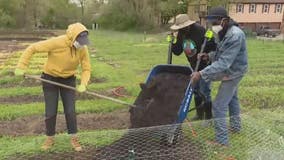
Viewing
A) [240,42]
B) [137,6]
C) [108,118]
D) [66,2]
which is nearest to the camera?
[240,42]

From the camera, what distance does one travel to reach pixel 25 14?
4472 centimetres

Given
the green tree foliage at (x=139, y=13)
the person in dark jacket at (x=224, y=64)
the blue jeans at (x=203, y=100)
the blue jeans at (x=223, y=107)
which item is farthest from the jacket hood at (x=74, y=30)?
the green tree foliage at (x=139, y=13)

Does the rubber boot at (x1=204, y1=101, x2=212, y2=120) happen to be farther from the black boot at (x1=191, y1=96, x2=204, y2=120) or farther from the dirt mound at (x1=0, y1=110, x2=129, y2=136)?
the dirt mound at (x1=0, y1=110, x2=129, y2=136)

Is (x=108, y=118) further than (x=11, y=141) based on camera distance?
Yes

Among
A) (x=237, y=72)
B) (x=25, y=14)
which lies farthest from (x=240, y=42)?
(x=25, y=14)

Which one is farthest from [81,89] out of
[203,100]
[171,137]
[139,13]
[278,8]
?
[278,8]

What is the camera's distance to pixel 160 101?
5023mm

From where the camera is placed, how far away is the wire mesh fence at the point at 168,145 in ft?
14.6

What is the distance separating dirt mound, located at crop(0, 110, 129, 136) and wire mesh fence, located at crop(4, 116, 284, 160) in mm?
698

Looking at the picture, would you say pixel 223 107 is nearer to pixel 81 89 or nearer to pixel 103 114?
pixel 81 89

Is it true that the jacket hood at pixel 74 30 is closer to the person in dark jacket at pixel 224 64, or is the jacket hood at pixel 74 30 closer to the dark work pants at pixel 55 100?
the dark work pants at pixel 55 100

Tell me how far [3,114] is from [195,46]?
3389mm

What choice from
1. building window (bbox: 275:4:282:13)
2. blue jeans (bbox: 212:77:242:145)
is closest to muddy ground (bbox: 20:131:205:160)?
blue jeans (bbox: 212:77:242:145)

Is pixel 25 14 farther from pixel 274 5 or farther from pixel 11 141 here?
pixel 11 141
